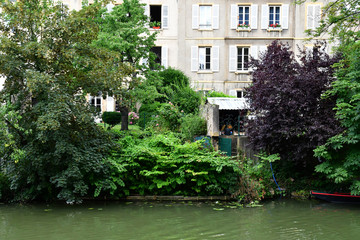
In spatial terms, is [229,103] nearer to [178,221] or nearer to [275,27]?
[178,221]

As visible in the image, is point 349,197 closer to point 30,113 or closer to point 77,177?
point 77,177

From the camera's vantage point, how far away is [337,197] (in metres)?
12.0

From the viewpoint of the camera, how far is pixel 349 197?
11914 millimetres

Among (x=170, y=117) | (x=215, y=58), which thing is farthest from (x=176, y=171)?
(x=215, y=58)

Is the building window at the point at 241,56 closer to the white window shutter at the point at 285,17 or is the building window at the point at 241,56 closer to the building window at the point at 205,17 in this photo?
the building window at the point at 205,17

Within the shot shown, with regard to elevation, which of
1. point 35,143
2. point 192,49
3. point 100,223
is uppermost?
point 192,49

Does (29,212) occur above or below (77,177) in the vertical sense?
below

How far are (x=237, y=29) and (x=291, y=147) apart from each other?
14619mm

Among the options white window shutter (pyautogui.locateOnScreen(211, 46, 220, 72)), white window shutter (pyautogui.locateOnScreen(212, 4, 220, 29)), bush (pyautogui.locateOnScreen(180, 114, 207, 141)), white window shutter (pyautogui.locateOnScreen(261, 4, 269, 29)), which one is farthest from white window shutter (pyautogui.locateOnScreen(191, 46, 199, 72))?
bush (pyautogui.locateOnScreen(180, 114, 207, 141))

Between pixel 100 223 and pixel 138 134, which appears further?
pixel 138 134

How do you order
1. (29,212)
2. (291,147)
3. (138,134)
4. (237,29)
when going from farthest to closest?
(237,29)
(138,134)
(291,147)
(29,212)

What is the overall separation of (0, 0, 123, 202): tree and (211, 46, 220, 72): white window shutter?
47.7 ft

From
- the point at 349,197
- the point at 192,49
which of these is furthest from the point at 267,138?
the point at 192,49

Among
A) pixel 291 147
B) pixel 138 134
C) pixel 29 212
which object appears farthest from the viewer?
pixel 138 134
